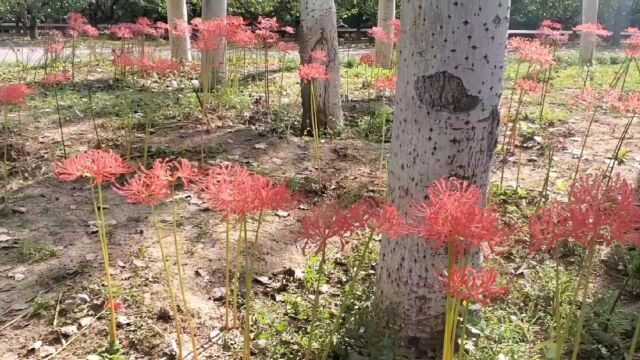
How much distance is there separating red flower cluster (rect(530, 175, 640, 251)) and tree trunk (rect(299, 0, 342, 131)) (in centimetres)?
422

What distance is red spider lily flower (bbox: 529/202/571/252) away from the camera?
1.52m

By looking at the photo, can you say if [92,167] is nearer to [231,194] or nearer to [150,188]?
[150,188]

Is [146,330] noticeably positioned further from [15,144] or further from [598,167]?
[598,167]

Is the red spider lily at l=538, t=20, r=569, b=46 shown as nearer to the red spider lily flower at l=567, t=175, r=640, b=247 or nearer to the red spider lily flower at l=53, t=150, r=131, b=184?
the red spider lily flower at l=567, t=175, r=640, b=247

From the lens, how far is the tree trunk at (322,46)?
5676 millimetres

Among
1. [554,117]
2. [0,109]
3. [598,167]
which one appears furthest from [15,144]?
[554,117]

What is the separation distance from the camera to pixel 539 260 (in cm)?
362

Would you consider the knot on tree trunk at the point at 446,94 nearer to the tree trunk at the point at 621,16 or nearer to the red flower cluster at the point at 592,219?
the red flower cluster at the point at 592,219

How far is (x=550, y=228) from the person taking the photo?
154 centimetres

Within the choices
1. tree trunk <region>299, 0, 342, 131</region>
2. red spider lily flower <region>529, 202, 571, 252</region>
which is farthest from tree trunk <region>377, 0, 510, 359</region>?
tree trunk <region>299, 0, 342, 131</region>

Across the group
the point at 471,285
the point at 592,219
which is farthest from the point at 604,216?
the point at 471,285

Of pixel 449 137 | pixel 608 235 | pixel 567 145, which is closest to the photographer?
pixel 608 235

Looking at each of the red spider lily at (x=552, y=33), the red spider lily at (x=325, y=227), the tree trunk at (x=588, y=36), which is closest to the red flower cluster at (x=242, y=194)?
the red spider lily at (x=325, y=227)

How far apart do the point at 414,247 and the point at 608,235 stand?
3.44 ft
